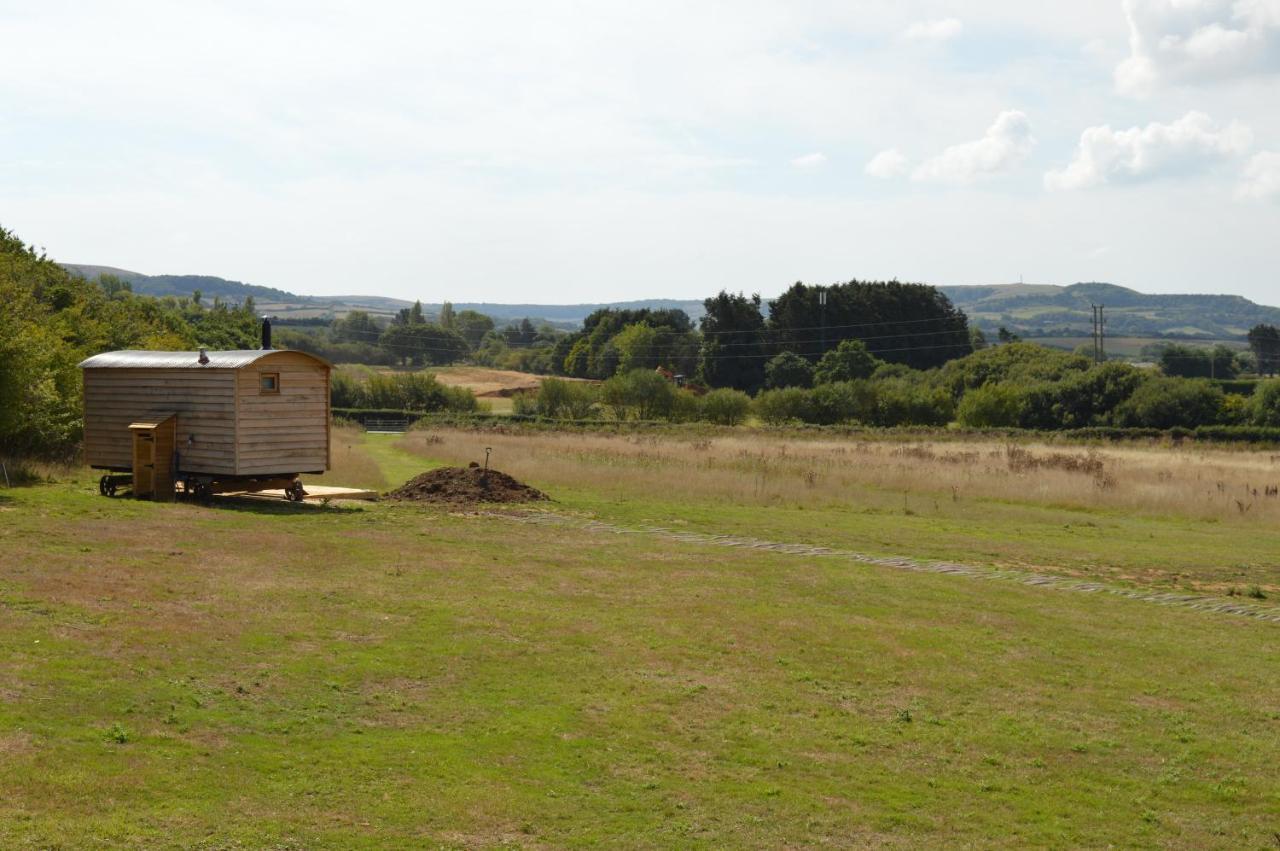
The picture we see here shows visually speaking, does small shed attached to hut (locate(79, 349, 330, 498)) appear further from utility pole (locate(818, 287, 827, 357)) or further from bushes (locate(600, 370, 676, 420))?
utility pole (locate(818, 287, 827, 357))

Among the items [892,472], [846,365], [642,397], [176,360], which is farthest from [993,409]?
[176,360]

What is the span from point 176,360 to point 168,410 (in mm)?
1180

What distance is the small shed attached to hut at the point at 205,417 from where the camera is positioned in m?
27.1

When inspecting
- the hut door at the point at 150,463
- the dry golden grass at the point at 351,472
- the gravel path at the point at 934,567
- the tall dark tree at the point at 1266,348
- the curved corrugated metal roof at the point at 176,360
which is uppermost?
the tall dark tree at the point at 1266,348

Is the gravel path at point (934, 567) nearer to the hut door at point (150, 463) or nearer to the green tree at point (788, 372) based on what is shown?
the hut door at point (150, 463)

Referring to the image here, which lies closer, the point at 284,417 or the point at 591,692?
the point at 591,692

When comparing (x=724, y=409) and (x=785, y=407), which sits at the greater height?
(x=785, y=407)

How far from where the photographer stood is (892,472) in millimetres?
41625

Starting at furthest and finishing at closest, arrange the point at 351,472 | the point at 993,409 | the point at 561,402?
the point at 561,402
the point at 993,409
the point at 351,472

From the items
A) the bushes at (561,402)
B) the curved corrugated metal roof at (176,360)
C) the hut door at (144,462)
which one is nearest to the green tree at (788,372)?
the bushes at (561,402)

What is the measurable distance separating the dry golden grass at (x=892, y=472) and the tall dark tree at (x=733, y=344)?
67.6m

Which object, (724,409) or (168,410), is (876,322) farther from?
(168,410)

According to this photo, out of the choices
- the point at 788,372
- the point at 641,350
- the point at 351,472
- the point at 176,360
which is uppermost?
the point at 641,350

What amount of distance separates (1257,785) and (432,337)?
591ft
